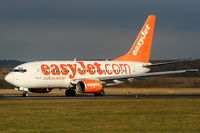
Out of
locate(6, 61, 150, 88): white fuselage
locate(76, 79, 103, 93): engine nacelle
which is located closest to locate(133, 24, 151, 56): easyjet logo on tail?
locate(6, 61, 150, 88): white fuselage

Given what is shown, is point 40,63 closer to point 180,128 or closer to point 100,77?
point 100,77

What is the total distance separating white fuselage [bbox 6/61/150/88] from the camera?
206 feet

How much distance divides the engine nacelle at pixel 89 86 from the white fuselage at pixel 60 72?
2.01 m

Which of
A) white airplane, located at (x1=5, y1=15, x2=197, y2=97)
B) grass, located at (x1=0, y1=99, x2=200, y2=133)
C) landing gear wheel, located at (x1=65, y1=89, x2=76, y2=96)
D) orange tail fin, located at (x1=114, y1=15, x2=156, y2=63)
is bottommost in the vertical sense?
grass, located at (x1=0, y1=99, x2=200, y2=133)

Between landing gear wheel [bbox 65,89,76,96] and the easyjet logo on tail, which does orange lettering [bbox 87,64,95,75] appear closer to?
landing gear wheel [bbox 65,89,76,96]

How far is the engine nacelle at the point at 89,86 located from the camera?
6356cm

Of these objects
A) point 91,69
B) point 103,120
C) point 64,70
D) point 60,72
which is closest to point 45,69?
point 60,72

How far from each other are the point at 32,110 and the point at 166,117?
10480mm

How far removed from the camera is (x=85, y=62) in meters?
69.2

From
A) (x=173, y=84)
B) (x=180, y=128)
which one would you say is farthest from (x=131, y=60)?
(x=180, y=128)

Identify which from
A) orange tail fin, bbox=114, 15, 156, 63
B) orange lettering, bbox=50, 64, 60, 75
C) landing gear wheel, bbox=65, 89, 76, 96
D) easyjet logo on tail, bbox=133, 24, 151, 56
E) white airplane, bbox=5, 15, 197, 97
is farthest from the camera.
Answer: easyjet logo on tail, bbox=133, 24, 151, 56

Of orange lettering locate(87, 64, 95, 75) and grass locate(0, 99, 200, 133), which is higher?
orange lettering locate(87, 64, 95, 75)

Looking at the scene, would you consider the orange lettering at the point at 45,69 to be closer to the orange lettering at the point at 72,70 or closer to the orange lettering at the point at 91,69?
the orange lettering at the point at 72,70

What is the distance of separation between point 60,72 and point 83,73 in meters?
3.67
